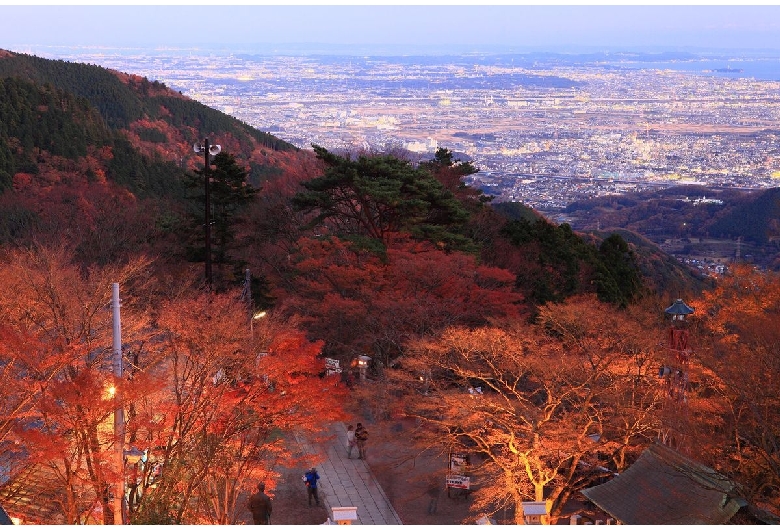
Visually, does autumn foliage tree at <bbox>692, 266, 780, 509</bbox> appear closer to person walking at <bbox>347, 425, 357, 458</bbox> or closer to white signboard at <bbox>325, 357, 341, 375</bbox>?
person walking at <bbox>347, 425, 357, 458</bbox>

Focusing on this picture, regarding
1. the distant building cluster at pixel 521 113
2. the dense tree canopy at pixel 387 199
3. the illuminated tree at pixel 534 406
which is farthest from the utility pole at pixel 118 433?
the distant building cluster at pixel 521 113

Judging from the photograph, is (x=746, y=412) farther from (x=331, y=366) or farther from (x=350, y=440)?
A: (x=331, y=366)

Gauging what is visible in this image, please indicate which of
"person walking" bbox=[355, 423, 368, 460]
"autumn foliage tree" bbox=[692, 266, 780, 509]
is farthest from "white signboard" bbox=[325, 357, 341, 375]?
"autumn foliage tree" bbox=[692, 266, 780, 509]

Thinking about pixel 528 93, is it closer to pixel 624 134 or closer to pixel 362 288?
pixel 624 134

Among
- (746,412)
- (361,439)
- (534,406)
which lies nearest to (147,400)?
(361,439)

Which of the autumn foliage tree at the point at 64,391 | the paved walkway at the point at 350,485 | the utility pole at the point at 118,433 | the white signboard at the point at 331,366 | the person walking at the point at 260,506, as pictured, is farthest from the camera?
the white signboard at the point at 331,366

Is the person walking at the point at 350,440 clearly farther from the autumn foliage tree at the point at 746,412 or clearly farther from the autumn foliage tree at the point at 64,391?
the autumn foliage tree at the point at 746,412
